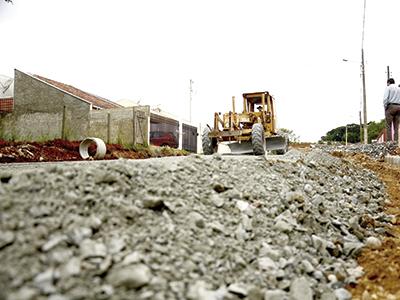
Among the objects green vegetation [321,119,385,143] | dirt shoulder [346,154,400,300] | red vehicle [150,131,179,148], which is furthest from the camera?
green vegetation [321,119,385,143]

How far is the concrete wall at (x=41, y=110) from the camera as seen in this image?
57.4 ft

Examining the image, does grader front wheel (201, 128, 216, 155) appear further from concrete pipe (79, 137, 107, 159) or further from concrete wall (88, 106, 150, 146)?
concrete wall (88, 106, 150, 146)

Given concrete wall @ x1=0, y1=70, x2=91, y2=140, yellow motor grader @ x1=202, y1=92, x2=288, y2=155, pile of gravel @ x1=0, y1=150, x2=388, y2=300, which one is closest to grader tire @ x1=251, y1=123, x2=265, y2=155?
yellow motor grader @ x1=202, y1=92, x2=288, y2=155

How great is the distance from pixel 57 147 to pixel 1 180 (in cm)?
661

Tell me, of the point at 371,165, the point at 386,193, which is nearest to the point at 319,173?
the point at 386,193

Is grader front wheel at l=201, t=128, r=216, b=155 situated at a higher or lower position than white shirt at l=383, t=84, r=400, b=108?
lower

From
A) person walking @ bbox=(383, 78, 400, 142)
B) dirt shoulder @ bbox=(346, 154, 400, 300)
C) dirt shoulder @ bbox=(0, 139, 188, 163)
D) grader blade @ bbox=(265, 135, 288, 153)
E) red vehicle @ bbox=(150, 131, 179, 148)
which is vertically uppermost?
person walking @ bbox=(383, 78, 400, 142)

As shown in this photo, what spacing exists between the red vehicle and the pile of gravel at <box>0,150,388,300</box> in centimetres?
1633

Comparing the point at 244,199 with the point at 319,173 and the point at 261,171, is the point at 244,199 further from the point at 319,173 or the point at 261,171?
the point at 319,173

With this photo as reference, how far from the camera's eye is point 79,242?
1797mm

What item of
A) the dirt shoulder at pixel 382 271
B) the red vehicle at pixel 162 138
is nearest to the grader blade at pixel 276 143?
the dirt shoulder at pixel 382 271

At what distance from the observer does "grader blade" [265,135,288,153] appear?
32.8ft

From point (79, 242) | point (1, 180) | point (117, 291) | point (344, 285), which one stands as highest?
point (1, 180)

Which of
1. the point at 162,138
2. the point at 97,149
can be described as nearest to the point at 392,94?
the point at 97,149
